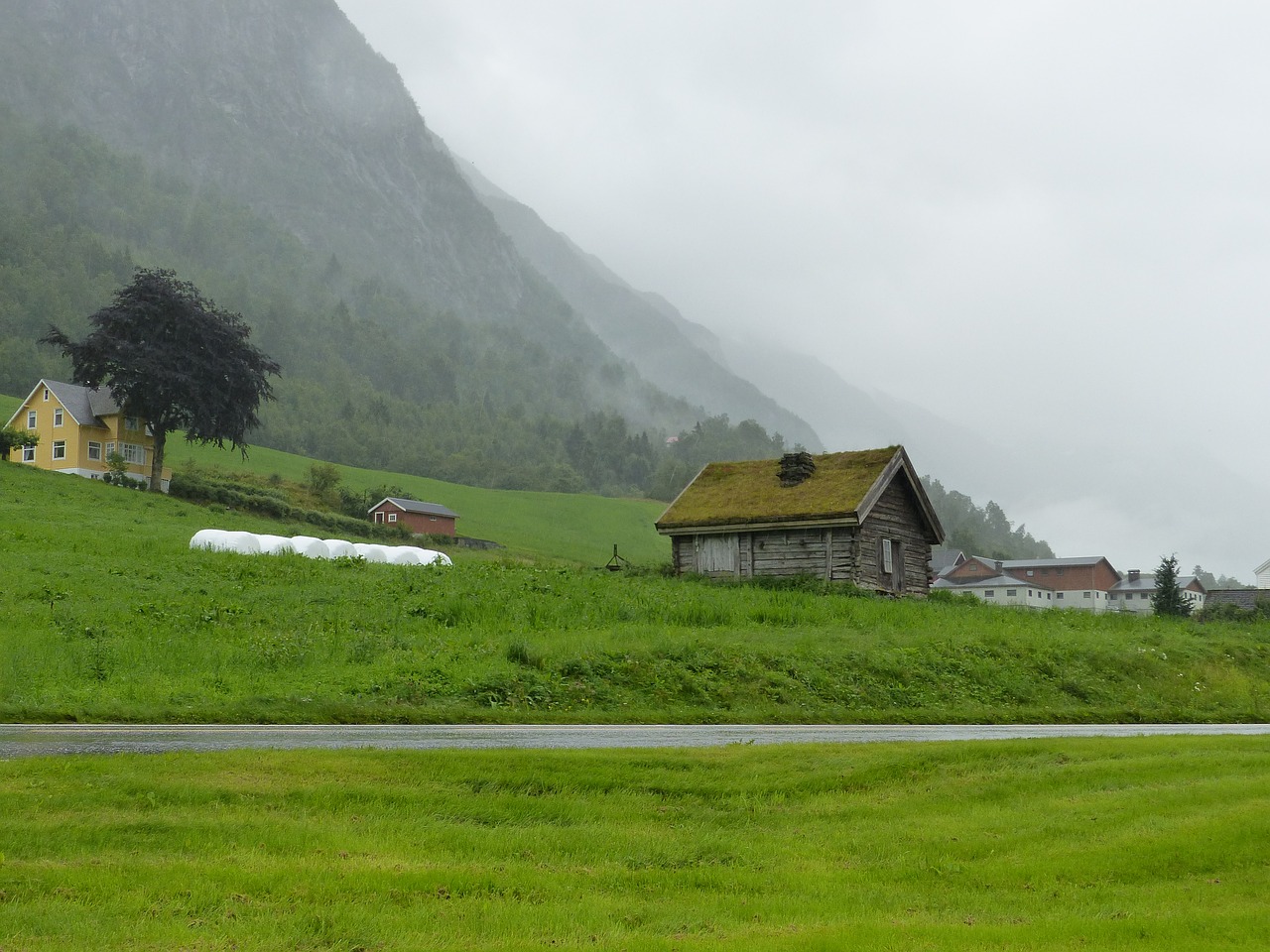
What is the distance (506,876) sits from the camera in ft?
32.0

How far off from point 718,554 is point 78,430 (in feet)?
181

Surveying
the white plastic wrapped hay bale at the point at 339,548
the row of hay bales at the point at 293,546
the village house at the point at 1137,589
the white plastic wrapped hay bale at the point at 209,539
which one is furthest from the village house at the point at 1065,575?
the white plastic wrapped hay bale at the point at 209,539

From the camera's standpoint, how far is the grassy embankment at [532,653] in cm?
2139

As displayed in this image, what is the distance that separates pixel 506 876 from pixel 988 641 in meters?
23.7

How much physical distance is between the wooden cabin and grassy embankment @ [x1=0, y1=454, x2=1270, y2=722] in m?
3.75

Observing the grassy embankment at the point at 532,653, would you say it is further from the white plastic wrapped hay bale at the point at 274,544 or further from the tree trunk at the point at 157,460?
the tree trunk at the point at 157,460

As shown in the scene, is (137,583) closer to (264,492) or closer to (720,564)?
(720,564)

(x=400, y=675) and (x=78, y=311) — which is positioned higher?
(x=78, y=311)

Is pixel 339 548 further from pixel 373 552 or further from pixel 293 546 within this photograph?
pixel 373 552

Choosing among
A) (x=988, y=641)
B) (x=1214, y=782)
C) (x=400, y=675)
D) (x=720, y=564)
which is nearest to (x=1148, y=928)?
(x=1214, y=782)

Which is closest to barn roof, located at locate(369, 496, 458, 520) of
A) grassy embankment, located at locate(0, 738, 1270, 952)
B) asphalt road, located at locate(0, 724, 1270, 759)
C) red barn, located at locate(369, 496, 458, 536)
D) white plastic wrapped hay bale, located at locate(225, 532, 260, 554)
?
red barn, located at locate(369, 496, 458, 536)

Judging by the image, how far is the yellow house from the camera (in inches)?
3132

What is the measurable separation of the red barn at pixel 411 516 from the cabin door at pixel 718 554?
165ft

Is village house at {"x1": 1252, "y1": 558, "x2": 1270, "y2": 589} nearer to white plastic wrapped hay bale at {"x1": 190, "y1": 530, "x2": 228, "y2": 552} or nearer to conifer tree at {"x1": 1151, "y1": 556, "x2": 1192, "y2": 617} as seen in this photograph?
conifer tree at {"x1": 1151, "y1": 556, "x2": 1192, "y2": 617}
